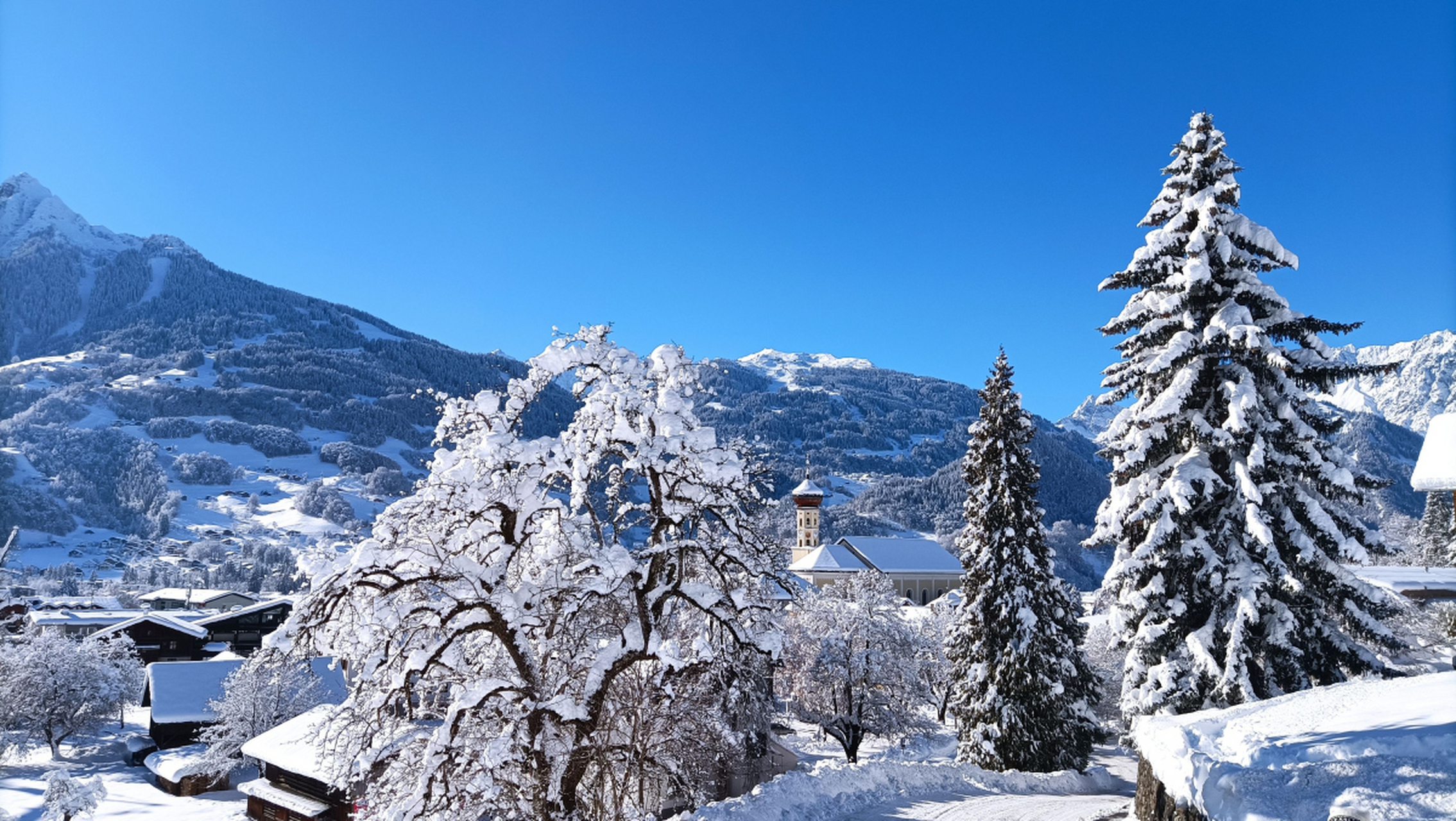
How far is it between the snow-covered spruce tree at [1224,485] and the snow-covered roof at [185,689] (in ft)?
168

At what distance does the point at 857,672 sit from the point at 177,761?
36.8 metres

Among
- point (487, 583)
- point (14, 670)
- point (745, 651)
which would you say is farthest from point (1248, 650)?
point (14, 670)

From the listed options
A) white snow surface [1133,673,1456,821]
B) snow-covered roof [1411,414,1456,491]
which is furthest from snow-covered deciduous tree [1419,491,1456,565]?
white snow surface [1133,673,1456,821]

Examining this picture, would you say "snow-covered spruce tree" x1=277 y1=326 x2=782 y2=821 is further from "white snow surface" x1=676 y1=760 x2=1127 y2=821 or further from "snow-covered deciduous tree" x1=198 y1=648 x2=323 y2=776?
"snow-covered deciduous tree" x1=198 y1=648 x2=323 y2=776

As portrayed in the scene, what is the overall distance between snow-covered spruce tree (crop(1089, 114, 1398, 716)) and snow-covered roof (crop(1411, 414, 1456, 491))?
293 centimetres

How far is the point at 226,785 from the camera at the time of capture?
46562mm

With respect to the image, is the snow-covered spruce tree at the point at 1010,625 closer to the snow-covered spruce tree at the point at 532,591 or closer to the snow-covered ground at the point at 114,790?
the snow-covered spruce tree at the point at 532,591

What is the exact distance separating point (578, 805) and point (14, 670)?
5431 centimetres

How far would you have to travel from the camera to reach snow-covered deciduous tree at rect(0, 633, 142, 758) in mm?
49656

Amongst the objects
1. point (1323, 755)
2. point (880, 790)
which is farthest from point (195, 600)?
point (1323, 755)

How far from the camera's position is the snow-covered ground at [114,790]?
3962cm

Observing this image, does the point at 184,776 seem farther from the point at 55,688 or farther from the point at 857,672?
the point at 857,672

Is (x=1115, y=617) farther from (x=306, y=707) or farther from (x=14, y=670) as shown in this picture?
(x=14, y=670)

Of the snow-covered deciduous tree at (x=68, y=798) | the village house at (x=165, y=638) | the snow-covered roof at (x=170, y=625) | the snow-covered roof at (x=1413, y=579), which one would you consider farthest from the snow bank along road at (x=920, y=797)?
the village house at (x=165, y=638)
